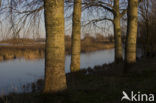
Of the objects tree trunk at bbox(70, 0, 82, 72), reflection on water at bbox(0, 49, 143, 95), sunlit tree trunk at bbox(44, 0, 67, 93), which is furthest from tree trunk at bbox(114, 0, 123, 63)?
sunlit tree trunk at bbox(44, 0, 67, 93)

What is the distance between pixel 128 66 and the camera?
6805 millimetres

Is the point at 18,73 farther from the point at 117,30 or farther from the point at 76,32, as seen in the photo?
the point at 117,30

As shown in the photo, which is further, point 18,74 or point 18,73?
point 18,73

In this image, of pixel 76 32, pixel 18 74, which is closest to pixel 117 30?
pixel 76 32

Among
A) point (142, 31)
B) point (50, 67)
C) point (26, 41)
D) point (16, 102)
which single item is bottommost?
point (16, 102)

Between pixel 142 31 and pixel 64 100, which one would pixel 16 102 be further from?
pixel 142 31

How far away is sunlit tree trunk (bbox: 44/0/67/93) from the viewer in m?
3.82

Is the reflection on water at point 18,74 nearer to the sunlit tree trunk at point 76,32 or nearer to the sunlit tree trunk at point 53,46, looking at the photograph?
the sunlit tree trunk at point 53,46

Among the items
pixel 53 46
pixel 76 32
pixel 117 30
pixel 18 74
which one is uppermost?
pixel 117 30

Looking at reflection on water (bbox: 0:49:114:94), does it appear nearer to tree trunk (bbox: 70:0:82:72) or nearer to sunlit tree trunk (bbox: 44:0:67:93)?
sunlit tree trunk (bbox: 44:0:67:93)

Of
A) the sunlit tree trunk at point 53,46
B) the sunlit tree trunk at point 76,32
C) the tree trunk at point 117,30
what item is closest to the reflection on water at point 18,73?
the sunlit tree trunk at point 53,46

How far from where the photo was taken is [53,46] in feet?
12.5

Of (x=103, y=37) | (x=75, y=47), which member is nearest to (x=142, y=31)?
(x=103, y=37)

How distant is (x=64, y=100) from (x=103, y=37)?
853 cm
